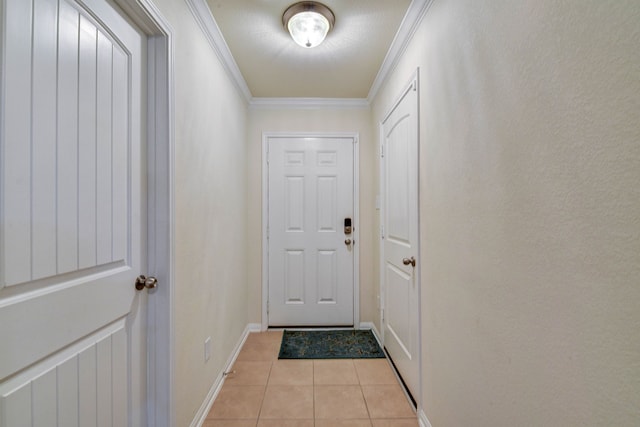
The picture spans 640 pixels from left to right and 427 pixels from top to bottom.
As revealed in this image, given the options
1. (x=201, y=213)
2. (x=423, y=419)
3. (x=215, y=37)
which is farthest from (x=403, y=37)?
(x=423, y=419)

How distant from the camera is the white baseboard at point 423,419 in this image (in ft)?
5.13

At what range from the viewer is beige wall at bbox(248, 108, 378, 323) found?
2.96m

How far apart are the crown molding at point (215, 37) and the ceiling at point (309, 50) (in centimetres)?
4

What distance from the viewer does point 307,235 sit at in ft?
9.77

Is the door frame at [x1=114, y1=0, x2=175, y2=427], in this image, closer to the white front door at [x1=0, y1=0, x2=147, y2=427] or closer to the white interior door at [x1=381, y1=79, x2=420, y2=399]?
the white front door at [x1=0, y1=0, x2=147, y2=427]

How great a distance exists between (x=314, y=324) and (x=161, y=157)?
7.51 feet

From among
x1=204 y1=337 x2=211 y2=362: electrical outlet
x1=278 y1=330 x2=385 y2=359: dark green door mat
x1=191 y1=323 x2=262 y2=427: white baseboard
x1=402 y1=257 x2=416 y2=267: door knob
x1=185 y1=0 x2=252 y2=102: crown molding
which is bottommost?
x1=278 y1=330 x2=385 y2=359: dark green door mat

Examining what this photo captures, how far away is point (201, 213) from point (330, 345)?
66.8 inches

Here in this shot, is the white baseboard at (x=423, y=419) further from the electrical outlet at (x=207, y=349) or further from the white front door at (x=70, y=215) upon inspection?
the white front door at (x=70, y=215)

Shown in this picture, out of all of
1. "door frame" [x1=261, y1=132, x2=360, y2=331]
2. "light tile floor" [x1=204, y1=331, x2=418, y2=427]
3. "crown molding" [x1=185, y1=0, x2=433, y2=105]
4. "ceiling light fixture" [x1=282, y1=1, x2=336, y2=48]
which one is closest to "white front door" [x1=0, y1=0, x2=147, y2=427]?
"crown molding" [x1=185, y1=0, x2=433, y2=105]

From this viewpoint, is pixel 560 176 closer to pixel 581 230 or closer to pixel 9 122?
pixel 581 230

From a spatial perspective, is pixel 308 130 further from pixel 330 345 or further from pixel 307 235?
pixel 330 345

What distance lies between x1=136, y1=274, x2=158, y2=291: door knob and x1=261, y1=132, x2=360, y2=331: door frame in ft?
5.68

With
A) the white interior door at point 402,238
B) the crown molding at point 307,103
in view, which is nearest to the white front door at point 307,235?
the crown molding at point 307,103
